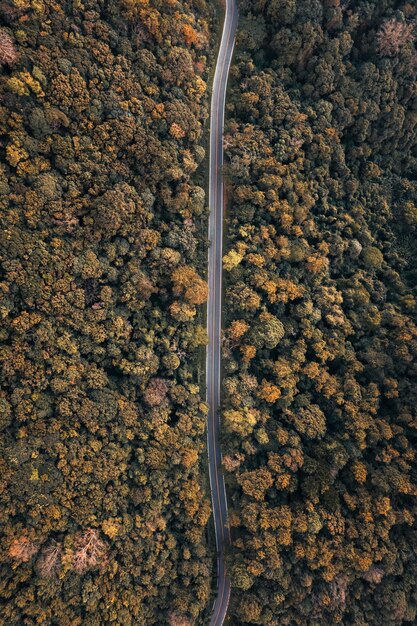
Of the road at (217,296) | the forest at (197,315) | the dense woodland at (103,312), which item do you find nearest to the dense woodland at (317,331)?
the forest at (197,315)

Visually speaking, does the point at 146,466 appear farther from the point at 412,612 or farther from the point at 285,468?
the point at 412,612

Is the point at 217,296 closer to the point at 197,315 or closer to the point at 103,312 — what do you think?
the point at 197,315

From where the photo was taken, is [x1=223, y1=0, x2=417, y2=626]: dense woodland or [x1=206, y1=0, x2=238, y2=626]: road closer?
[x1=223, y1=0, x2=417, y2=626]: dense woodland

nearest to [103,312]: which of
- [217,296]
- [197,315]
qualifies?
[197,315]

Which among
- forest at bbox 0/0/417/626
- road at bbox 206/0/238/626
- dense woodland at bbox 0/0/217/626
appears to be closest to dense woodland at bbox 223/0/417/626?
forest at bbox 0/0/417/626

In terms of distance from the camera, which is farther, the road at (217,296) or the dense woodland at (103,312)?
the road at (217,296)

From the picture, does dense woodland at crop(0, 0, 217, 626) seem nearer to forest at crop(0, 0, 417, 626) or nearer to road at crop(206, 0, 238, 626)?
forest at crop(0, 0, 417, 626)

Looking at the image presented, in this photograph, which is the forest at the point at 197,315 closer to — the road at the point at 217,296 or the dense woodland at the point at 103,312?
the dense woodland at the point at 103,312
